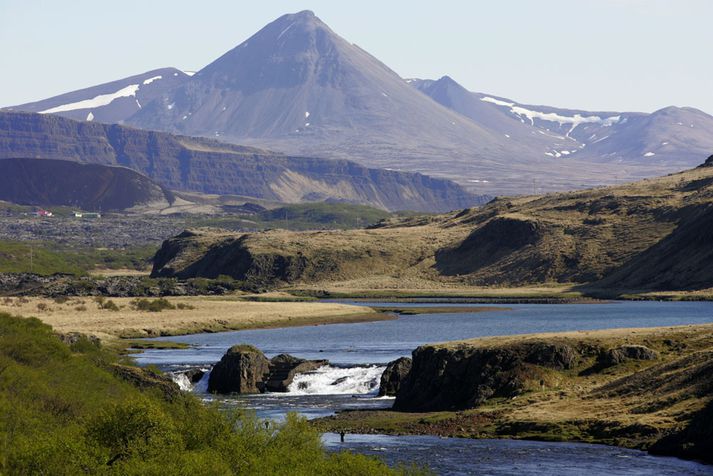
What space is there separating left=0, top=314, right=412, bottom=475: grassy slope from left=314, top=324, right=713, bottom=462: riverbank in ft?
51.4

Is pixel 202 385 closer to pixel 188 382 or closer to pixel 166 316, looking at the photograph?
pixel 188 382

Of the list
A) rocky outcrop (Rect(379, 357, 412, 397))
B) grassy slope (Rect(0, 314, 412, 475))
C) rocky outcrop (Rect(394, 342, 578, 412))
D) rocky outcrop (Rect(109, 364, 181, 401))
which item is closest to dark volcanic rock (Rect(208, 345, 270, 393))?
rocky outcrop (Rect(379, 357, 412, 397))

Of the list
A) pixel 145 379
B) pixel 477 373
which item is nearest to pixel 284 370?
pixel 145 379

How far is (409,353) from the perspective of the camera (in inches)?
4860

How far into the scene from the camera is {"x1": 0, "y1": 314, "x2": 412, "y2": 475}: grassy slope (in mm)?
46531

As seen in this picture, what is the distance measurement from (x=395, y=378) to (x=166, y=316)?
3260 inches

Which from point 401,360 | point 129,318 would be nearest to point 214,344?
point 129,318

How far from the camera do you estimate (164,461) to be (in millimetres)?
47906

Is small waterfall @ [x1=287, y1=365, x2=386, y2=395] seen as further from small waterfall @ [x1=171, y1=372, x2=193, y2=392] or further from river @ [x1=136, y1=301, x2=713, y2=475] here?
small waterfall @ [x1=171, y1=372, x2=193, y2=392]

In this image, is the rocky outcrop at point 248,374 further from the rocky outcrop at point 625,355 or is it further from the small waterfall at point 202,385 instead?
the rocky outcrop at point 625,355

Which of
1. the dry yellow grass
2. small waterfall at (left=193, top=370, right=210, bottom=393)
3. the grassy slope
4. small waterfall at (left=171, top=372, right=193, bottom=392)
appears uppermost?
the grassy slope

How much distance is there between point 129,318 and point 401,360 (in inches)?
2997

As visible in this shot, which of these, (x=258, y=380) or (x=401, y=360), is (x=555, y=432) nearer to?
(x=401, y=360)

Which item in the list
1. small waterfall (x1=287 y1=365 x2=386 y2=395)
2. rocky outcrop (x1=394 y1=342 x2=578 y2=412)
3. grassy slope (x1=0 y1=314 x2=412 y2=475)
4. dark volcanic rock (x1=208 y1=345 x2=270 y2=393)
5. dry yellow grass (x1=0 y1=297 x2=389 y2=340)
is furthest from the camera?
dry yellow grass (x1=0 y1=297 x2=389 y2=340)
